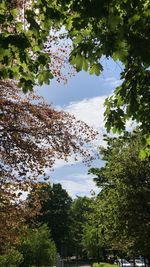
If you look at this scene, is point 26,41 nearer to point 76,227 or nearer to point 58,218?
point 58,218

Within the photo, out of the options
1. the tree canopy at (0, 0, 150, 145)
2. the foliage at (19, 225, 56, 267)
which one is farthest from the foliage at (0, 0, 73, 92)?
the foliage at (19, 225, 56, 267)

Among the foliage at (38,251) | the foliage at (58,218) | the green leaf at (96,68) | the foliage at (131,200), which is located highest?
the foliage at (58,218)

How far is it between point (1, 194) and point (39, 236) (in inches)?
1511

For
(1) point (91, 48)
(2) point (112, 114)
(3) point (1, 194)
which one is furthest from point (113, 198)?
(1) point (91, 48)

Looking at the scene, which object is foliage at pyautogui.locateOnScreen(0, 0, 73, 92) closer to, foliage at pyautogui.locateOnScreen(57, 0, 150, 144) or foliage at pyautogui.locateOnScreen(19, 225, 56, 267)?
foliage at pyautogui.locateOnScreen(57, 0, 150, 144)

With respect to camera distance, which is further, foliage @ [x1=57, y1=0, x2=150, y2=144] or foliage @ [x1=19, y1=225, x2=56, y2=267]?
foliage @ [x1=19, y1=225, x2=56, y2=267]

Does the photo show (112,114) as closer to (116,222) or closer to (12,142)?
(12,142)

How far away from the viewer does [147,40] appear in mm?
5969

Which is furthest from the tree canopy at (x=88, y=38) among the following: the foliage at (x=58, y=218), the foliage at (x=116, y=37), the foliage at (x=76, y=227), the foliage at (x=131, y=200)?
the foliage at (x=76, y=227)

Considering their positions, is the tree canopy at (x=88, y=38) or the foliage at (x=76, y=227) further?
the foliage at (x=76, y=227)

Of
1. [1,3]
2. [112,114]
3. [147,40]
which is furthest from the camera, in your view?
[112,114]

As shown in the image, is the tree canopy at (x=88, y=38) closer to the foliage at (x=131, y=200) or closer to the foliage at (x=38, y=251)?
the foliage at (x=131, y=200)

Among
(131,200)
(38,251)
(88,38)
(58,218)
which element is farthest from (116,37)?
(58,218)

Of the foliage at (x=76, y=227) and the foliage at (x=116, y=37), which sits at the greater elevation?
the foliage at (x=76, y=227)
